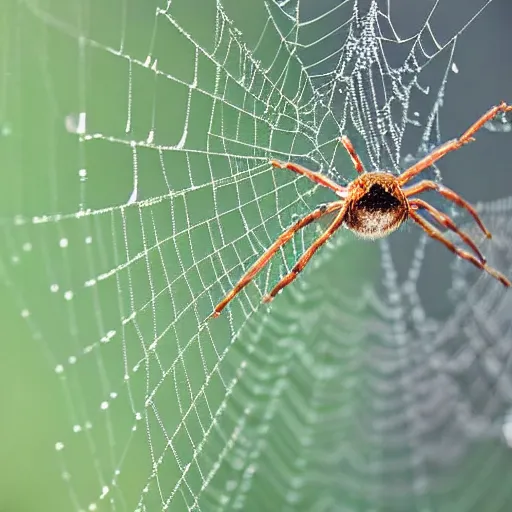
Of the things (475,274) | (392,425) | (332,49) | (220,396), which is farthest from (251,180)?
(392,425)

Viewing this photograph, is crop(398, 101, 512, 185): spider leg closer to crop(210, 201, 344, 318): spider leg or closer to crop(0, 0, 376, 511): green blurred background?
crop(210, 201, 344, 318): spider leg

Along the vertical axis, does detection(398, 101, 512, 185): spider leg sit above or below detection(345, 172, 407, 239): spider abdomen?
above

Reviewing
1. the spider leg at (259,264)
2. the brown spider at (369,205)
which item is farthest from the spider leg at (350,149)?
the spider leg at (259,264)

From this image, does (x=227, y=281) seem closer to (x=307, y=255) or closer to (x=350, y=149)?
(x=307, y=255)

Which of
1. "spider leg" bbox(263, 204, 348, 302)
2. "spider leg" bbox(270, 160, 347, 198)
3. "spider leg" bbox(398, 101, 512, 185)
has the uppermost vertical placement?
"spider leg" bbox(270, 160, 347, 198)

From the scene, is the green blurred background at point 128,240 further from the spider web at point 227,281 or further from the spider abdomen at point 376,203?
the spider abdomen at point 376,203

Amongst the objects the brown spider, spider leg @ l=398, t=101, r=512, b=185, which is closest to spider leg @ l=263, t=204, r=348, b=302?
the brown spider

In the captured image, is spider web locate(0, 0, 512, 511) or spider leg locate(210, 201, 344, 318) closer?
spider leg locate(210, 201, 344, 318)
